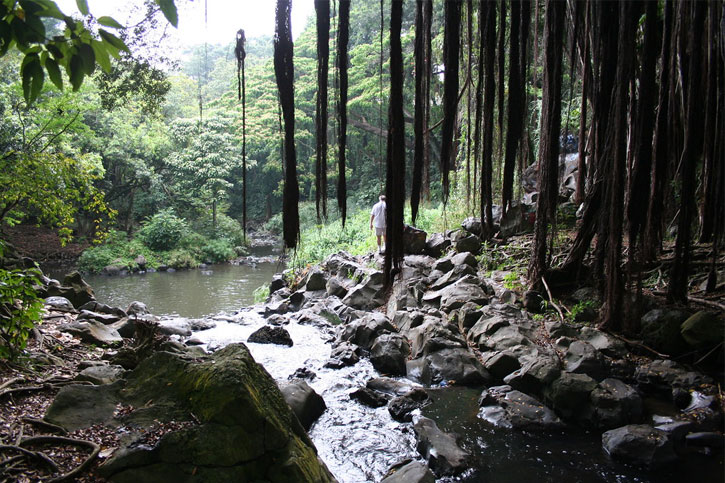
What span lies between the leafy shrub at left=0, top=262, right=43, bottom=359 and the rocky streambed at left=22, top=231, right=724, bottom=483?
1.70ft

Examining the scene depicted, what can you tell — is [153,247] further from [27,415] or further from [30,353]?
[27,415]

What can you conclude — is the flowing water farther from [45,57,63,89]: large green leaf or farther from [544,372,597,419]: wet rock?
[45,57,63,89]: large green leaf

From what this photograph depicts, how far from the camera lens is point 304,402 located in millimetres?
3932

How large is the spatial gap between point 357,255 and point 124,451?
9340mm

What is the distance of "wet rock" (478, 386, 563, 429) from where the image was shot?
12.1 ft

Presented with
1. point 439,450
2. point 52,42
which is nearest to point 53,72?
point 52,42

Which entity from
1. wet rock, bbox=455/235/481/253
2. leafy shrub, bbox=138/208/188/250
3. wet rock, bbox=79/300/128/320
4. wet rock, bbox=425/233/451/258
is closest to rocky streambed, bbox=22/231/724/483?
wet rock, bbox=79/300/128/320

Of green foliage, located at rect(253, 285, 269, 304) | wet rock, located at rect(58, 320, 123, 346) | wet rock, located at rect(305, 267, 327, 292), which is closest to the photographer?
wet rock, located at rect(58, 320, 123, 346)

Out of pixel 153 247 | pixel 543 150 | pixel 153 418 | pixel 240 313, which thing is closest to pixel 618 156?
pixel 543 150

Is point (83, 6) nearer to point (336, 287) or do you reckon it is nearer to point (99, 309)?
point (99, 309)

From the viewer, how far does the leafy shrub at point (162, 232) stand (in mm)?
17984

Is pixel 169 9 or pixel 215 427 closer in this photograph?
pixel 169 9

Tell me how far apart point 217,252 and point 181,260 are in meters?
1.74

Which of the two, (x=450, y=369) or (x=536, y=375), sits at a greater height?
(x=536, y=375)
